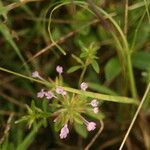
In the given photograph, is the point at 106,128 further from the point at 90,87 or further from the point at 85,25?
the point at 85,25

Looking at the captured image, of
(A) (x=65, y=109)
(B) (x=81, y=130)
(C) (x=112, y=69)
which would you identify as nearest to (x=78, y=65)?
(C) (x=112, y=69)

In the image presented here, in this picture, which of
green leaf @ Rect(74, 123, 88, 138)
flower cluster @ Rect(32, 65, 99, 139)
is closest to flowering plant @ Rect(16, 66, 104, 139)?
flower cluster @ Rect(32, 65, 99, 139)

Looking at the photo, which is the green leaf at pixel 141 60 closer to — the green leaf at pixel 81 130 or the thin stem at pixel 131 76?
the thin stem at pixel 131 76

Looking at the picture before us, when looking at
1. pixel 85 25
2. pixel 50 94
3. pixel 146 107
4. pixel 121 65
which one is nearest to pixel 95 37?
pixel 85 25

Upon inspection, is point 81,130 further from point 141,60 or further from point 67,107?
point 141,60

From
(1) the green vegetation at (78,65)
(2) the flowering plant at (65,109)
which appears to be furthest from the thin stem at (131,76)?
(2) the flowering plant at (65,109)
